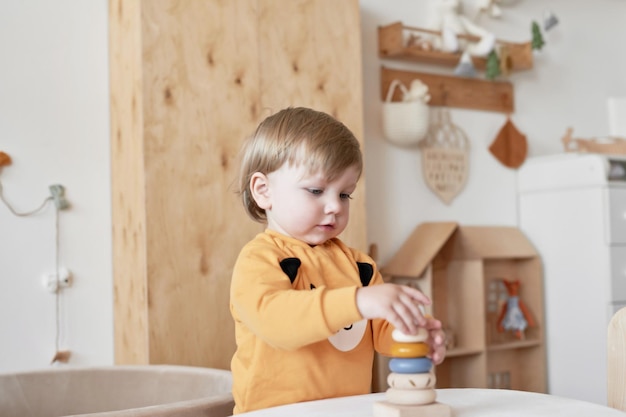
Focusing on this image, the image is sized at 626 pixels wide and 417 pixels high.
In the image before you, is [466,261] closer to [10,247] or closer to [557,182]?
[557,182]

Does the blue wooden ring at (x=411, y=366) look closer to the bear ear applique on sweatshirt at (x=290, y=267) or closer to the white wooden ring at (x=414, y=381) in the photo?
the white wooden ring at (x=414, y=381)

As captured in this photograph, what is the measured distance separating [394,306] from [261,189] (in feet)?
1.36

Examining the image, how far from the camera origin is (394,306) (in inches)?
35.8

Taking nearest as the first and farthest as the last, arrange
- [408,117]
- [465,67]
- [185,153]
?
[185,153], [408,117], [465,67]

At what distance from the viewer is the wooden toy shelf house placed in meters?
2.89

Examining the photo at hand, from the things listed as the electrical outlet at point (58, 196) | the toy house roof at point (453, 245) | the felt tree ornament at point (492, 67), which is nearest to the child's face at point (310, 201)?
the electrical outlet at point (58, 196)

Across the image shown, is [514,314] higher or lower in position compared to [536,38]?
lower

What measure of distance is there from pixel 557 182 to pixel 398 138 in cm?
77

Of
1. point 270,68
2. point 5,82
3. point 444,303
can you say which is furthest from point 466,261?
point 5,82

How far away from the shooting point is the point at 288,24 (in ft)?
7.88

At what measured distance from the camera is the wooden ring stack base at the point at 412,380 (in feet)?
2.97

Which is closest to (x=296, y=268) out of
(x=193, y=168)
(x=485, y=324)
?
(x=193, y=168)

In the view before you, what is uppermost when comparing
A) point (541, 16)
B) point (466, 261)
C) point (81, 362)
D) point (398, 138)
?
point (541, 16)

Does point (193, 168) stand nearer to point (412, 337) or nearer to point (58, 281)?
point (58, 281)
